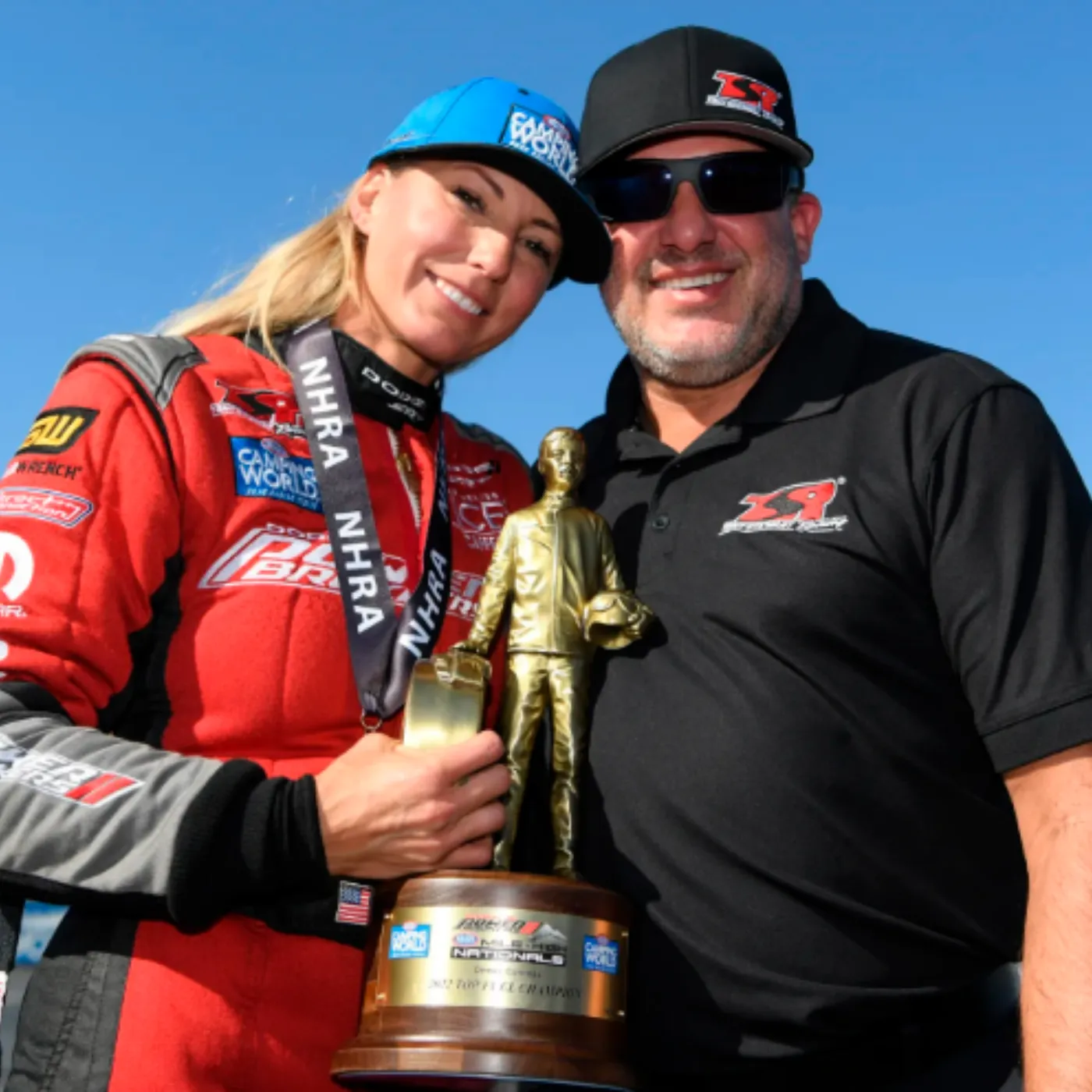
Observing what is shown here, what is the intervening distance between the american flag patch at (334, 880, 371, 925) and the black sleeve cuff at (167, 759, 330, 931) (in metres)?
0.29

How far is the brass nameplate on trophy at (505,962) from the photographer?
2893 millimetres

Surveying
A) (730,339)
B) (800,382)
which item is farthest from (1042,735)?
(730,339)

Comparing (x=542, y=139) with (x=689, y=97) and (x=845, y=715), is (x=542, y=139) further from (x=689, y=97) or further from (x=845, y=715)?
(x=845, y=715)

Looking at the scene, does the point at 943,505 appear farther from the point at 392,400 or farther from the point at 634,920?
the point at 392,400

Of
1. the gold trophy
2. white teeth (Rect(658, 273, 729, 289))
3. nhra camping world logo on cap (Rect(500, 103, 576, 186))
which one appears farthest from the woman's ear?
the gold trophy

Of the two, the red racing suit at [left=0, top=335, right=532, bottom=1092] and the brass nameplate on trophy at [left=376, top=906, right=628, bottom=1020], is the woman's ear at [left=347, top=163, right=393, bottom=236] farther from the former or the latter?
the brass nameplate on trophy at [left=376, top=906, right=628, bottom=1020]

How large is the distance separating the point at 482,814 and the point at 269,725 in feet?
2.04

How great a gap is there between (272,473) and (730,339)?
60.4 inches

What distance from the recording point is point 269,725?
3.29m

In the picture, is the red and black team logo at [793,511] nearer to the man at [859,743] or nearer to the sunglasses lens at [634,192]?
the man at [859,743]

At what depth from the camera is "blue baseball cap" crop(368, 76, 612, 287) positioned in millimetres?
3869

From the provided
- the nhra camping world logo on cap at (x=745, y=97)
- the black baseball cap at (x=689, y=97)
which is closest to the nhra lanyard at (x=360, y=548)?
the black baseball cap at (x=689, y=97)

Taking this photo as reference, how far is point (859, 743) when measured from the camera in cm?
328

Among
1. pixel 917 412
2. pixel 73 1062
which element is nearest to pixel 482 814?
pixel 73 1062
